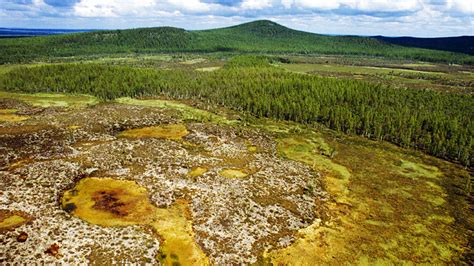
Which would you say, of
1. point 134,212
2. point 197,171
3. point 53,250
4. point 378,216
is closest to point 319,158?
point 378,216

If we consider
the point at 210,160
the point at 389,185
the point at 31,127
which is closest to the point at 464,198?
the point at 389,185

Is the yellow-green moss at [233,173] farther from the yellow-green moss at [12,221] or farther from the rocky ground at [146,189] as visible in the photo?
the yellow-green moss at [12,221]

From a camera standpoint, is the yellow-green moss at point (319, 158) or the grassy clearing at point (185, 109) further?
the grassy clearing at point (185, 109)

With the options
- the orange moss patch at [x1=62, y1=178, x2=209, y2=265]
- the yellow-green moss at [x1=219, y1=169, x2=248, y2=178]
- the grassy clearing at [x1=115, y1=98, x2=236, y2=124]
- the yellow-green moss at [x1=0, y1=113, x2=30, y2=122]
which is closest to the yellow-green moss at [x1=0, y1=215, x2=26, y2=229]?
the orange moss patch at [x1=62, y1=178, x2=209, y2=265]

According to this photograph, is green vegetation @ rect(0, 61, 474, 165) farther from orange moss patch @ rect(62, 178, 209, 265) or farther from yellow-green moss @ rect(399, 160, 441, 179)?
orange moss patch @ rect(62, 178, 209, 265)

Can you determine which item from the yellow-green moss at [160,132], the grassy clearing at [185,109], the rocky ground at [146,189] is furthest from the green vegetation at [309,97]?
the yellow-green moss at [160,132]

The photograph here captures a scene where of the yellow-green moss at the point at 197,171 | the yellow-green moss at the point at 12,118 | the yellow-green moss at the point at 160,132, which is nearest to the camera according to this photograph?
the yellow-green moss at the point at 197,171

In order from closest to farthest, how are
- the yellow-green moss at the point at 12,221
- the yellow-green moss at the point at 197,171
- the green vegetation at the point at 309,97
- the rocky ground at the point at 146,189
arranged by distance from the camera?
the rocky ground at the point at 146,189, the yellow-green moss at the point at 12,221, the yellow-green moss at the point at 197,171, the green vegetation at the point at 309,97

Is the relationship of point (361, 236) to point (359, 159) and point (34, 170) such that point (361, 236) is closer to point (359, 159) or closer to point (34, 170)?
point (359, 159)

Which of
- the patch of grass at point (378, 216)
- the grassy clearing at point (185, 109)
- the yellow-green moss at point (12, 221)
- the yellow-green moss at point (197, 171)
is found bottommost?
the patch of grass at point (378, 216)
